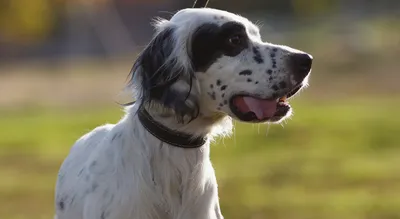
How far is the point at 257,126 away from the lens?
18.0 m

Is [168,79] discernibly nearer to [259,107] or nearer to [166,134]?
[166,134]

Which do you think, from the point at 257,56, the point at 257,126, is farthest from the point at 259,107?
the point at 257,126

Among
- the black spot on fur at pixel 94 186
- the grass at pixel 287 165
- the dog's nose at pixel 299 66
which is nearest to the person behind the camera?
the dog's nose at pixel 299 66

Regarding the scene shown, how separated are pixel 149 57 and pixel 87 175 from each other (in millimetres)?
856

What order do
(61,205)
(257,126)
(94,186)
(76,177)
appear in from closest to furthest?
1. (94,186)
2. (76,177)
3. (61,205)
4. (257,126)

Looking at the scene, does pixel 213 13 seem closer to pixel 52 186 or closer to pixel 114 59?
pixel 52 186

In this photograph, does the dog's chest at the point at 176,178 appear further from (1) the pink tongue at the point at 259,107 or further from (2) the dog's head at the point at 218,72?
(1) the pink tongue at the point at 259,107

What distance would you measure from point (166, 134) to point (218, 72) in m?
0.45

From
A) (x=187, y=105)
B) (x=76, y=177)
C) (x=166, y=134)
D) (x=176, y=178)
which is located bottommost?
(x=76, y=177)

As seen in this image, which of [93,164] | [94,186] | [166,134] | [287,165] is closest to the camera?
[166,134]

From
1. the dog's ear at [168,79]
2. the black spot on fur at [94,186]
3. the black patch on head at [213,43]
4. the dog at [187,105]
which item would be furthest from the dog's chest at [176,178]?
the black patch on head at [213,43]

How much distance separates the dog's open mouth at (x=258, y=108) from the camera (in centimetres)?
557

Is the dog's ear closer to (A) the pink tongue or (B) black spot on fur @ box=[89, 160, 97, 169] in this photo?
(A) the pink tongue

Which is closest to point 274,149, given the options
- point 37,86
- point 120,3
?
point 37,86
